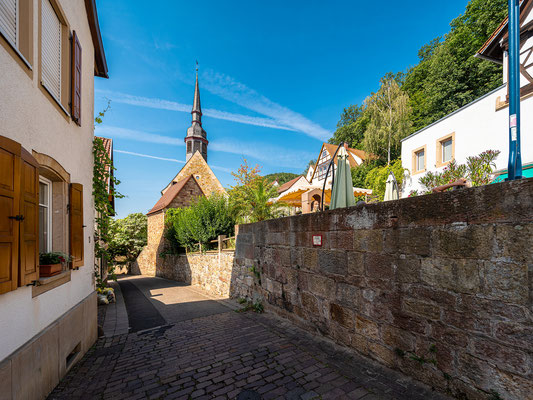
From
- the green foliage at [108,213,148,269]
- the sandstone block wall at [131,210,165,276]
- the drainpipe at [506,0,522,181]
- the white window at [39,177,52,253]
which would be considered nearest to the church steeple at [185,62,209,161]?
the green foliage at [108,213,148,269]

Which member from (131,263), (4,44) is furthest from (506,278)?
(131,263)

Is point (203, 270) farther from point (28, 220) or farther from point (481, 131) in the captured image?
point (481, 131)

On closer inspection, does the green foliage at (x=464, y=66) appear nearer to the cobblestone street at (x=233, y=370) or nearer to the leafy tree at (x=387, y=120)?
the leafy tree at (x=387, y=120)

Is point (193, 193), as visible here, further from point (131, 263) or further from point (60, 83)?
point (60, 83)

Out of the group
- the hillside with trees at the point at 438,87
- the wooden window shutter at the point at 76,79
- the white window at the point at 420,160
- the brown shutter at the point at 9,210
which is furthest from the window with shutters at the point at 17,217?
the hillside with trees at the point at 438,87

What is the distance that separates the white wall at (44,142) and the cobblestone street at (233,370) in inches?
41.7

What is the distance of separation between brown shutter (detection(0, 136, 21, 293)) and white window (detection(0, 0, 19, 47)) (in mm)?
1194

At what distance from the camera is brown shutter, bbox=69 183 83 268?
4320 millimetres

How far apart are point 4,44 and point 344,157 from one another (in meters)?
4.94

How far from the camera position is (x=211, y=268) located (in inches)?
468

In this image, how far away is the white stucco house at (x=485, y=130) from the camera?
882 centimetres

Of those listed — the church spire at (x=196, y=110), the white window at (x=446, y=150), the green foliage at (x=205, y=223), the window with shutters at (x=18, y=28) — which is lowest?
the green foliage at (x=205, y=223)

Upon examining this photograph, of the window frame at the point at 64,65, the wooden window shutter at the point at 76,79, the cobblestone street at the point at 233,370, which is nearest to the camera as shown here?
the cobblestone street at the point at 233,370

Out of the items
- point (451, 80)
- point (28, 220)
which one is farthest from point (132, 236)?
point (451, 80)
